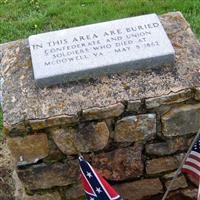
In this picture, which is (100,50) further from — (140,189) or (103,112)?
(140,189)

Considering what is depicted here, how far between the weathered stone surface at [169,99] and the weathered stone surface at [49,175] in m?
0.66

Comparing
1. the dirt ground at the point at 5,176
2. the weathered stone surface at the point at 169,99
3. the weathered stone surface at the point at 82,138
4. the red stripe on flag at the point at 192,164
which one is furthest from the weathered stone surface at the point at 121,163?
the dirt ground at the point at 5,176

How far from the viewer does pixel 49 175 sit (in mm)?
3762

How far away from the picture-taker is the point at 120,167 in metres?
3.85

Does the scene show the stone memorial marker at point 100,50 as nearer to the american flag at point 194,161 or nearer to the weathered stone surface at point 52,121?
the weathered stone surface at point 52,121

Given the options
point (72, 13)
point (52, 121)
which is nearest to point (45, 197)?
point (52, 121)

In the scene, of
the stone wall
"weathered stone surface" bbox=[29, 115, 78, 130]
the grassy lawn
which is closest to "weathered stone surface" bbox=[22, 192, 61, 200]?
the stone wall

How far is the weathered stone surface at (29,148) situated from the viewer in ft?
11.7

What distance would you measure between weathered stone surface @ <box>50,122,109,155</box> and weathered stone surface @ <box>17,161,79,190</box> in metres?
0.14

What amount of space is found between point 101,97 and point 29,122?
484 millimetres

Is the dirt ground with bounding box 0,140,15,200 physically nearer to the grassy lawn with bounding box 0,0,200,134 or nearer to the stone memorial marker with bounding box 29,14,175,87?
the stone memorial marker with bounding box 29,14,175,87

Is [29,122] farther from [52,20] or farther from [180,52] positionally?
[52,20]

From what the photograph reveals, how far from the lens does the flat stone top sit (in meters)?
3.52

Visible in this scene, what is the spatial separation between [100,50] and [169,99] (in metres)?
0.57
